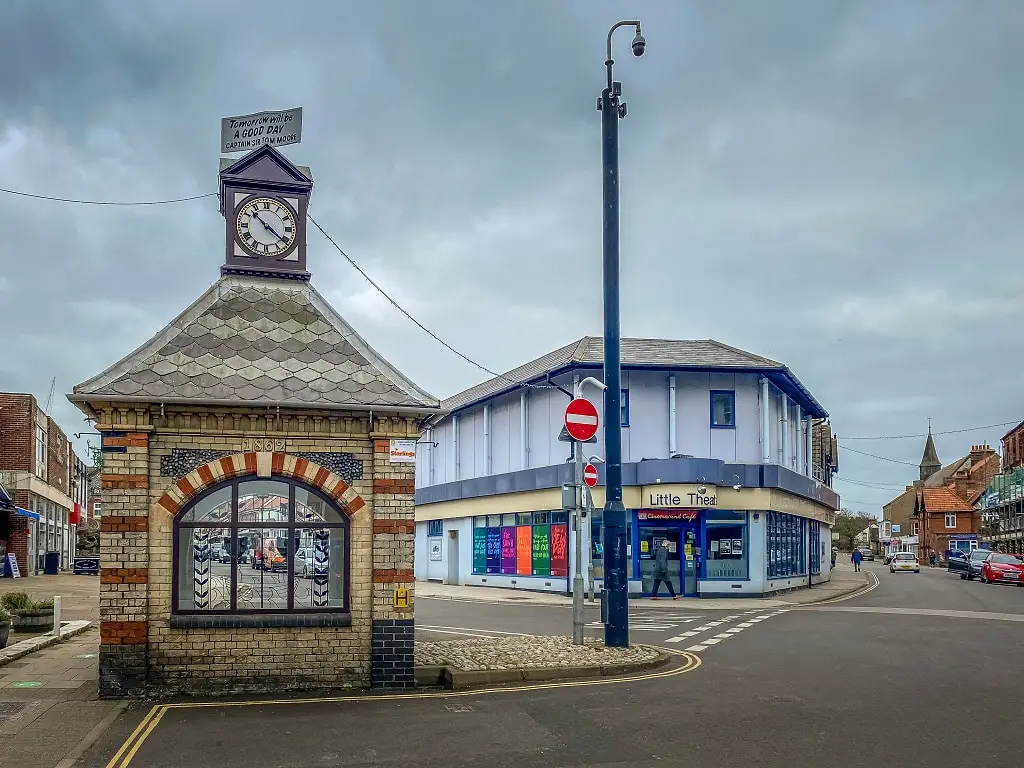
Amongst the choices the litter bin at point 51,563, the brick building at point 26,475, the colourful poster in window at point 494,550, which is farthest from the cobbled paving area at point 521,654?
the litter bin at point 51,563

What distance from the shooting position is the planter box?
17.6m

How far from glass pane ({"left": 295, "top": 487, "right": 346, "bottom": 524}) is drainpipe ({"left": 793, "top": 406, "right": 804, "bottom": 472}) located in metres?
27.7

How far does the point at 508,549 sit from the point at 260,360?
23.7m

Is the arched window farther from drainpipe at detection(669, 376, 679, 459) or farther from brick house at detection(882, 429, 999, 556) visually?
brick house at detection(882, 429, 999, 556)

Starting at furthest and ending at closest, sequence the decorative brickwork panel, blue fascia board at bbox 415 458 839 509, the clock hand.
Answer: blue fascia board at bbox 415 458 839 509
the clock hand
the decorative brickwork panel

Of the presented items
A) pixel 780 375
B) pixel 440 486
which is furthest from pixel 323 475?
pixel 440 486

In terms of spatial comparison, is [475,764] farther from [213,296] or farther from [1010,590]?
[1010,590]

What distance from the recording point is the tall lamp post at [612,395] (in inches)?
580

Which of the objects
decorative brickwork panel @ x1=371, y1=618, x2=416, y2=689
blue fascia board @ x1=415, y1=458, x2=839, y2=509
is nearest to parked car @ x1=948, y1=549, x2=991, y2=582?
blue fascia board @ x1=415, y1=458, x2=839, y2=509

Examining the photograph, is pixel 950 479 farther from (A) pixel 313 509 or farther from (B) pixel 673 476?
(A) pixel 313 509

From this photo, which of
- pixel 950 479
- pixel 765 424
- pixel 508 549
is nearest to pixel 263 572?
pixel 765 424

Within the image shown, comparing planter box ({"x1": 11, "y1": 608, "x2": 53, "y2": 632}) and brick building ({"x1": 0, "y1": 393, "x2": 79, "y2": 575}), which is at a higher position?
brick building ({"x1": 0, "y1": 393, "x2": 79, "y2": 575})

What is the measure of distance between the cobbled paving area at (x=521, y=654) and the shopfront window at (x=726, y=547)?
14730 millimetres

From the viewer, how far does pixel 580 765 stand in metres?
7.95
